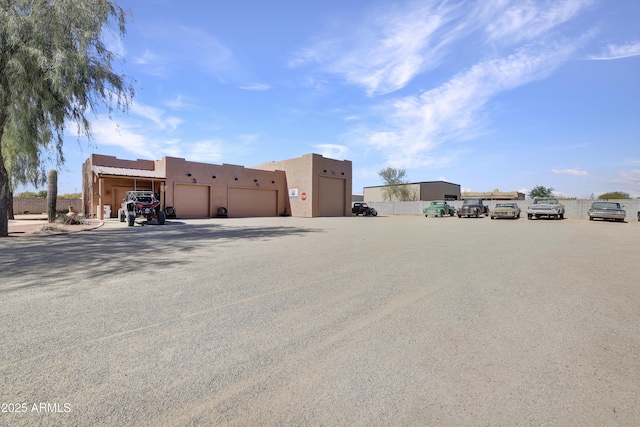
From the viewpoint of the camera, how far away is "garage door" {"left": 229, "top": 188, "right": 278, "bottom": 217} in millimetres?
32906

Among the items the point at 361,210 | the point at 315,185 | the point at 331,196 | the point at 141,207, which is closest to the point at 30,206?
the point at 141,207

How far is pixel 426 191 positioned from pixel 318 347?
59.7 meters

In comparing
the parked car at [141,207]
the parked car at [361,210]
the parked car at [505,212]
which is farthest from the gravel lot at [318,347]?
the parked car at [361,210]

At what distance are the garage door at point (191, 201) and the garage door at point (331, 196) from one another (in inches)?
442

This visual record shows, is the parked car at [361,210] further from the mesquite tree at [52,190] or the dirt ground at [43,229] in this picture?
the mesquite tree at [52,190]

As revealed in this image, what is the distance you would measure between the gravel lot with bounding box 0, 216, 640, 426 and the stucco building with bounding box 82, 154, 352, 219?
75.5ft

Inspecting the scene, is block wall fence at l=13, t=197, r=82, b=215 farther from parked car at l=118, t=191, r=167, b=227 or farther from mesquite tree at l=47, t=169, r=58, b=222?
parked car at l=118, t=191, r=167, b=227

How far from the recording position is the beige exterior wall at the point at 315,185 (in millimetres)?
33812

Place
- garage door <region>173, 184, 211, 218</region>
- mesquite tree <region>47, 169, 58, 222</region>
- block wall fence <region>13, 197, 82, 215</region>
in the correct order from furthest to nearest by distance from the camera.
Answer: block wall fence <region>13, 197, 82, 215</region> < garage door <region>173, 184, 211, 218</region> < mesquite tree <region>47, 169, 58, 222</region>

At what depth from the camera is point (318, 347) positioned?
3230 millimetres

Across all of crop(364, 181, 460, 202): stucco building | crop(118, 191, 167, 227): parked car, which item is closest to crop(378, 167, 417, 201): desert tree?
crop(364, 181, 460, 202): stucco building

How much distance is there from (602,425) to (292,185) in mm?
34712

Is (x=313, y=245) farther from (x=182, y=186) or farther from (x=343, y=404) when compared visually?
(x=182, y=186)

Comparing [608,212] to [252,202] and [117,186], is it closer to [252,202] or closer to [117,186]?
[252,202]
